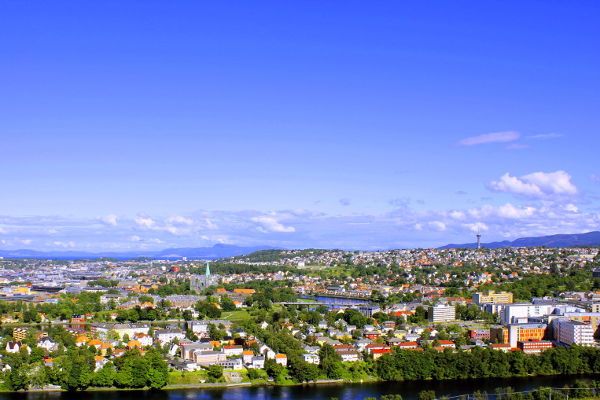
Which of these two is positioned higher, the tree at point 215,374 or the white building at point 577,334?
the white building at point 577,334

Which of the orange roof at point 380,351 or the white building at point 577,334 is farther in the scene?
the white building at point 577,334

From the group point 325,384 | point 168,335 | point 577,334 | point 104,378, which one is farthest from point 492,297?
point 104,378

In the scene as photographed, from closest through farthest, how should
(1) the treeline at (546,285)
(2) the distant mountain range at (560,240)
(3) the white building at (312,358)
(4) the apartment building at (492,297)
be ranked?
(3) the white building at (312,358)
(4) the apartment building at (492,297)
(1) the treeline at (546,285)
(2) the distant mountain range at (560,240)

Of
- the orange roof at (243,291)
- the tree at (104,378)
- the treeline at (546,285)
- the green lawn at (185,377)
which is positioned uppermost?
the treeline at (546,285)

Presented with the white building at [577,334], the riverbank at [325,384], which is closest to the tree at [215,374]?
the riverbank at [325,384]

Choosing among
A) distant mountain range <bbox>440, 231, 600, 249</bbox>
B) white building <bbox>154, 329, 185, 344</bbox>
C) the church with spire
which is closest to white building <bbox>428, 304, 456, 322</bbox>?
white building <bbox>154, 329, 185, 344</bbox>

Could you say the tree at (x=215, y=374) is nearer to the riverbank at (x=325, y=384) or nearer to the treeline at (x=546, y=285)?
the riverbank at (x=325, y=384)

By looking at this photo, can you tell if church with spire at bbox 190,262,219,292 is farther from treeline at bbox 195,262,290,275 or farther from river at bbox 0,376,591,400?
river at bbox 0,376,591,400
